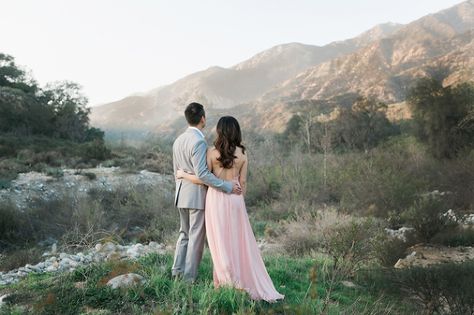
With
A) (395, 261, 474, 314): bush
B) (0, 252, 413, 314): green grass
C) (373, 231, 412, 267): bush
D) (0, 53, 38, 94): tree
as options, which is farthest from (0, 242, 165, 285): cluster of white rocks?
(0, 53, 38, 94): tree

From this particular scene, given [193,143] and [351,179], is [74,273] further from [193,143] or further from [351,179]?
[351,179]

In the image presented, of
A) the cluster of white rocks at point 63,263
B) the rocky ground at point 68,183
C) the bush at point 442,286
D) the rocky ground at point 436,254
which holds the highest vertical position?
the rocky ground at point 68,183

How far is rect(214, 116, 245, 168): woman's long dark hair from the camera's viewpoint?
4469 mm

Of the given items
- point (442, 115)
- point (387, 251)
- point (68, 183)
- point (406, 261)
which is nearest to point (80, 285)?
point (387, 251)

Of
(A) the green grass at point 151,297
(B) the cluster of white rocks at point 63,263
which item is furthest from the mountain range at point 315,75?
(A) the green grass at point 151,297

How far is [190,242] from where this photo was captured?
4.80m

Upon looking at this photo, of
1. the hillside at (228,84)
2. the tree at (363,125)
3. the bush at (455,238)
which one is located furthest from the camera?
the hillside at (228,84)

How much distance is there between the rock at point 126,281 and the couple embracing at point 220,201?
1.74ft

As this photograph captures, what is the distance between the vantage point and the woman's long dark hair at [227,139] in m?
4.47

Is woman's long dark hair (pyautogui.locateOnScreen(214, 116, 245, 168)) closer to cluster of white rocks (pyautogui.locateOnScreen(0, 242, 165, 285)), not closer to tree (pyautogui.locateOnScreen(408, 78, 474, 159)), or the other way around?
cluster of white rocks (pyautogui.locateOnScreen(0, 242, 165, 285))

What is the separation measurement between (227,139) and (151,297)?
1.72 m

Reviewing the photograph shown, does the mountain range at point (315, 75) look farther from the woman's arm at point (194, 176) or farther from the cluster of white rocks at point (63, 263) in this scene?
the woman's arm at point (194, 176)

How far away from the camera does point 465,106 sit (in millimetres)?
22906

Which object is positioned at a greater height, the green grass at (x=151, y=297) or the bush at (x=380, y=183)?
the green grass at (x=151, y=297)
